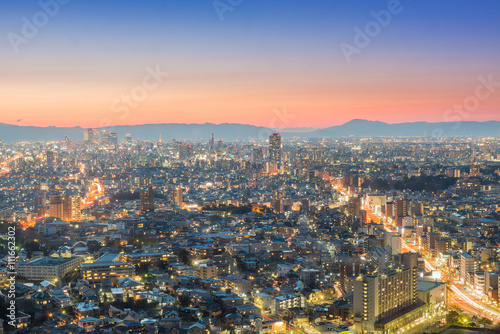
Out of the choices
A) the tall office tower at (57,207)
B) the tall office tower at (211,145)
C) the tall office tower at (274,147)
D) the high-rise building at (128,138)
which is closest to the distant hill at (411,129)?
the tall office tower at (211,145)

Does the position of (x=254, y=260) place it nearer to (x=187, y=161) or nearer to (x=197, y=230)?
(x=197, y=230)

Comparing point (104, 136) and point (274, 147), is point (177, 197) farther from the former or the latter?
point (104, 136)

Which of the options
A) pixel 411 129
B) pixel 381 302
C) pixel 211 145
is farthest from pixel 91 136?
pixel 381 302

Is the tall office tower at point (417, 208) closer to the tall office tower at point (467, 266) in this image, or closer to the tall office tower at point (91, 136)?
the tall office tower at point (467, 266)

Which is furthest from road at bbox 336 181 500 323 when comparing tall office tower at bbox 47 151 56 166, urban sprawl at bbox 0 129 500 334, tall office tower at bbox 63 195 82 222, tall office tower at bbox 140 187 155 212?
tall office tower at bbox 47 151 56 166

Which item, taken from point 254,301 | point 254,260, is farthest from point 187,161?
point 254,301

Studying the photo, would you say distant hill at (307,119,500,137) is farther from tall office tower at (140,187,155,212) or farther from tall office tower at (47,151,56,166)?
tall office tower at (140,187,155,212)
